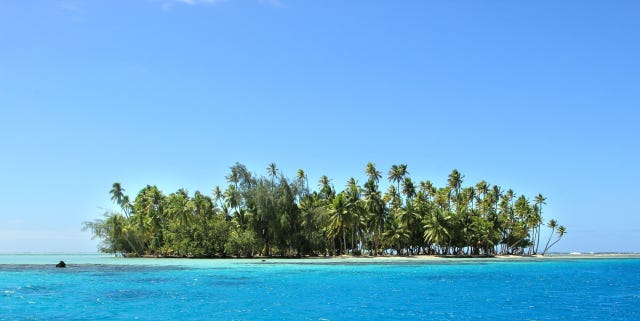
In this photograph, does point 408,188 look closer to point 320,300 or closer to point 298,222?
point 298,222

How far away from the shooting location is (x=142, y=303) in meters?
24.5

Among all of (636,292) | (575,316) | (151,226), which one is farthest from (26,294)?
(151,226)

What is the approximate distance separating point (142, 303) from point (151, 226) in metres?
59.8

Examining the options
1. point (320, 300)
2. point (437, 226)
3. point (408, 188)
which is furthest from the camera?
point (408, 188)

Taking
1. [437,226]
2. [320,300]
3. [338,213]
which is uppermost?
[338,213]

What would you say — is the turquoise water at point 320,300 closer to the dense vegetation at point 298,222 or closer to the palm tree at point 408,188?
the dense vegetation at point 298,222

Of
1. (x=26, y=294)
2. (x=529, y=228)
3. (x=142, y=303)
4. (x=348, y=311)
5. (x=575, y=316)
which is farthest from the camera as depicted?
(x=529, y=228)

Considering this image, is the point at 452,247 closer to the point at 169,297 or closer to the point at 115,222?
the point at 115,222

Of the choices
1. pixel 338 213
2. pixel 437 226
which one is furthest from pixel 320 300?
pixel 437 226

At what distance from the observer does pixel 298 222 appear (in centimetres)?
7700

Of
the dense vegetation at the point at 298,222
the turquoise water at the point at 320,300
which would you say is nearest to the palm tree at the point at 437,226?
the dense vegetation at the point at 298,222

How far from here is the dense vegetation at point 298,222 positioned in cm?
7588

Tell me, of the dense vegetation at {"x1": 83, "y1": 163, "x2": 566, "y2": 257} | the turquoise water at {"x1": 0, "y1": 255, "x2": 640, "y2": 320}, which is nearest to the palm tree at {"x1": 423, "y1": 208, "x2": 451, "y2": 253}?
the dense vegetation at {"x1": 83, "y1": 163, "x2": 566, "y2": 257}

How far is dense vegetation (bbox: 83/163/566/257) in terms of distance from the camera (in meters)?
75.9
